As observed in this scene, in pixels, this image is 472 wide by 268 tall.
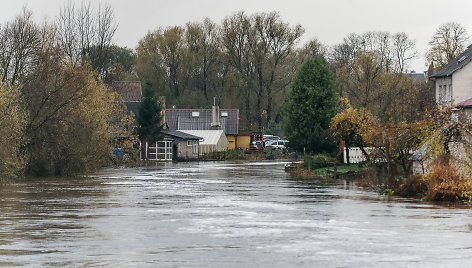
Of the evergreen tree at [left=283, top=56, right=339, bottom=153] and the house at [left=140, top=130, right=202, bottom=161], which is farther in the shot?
the house at [left=140, top=130, right=202, bottom=161]

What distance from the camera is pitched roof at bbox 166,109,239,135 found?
114 meters

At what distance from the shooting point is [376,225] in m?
24.6

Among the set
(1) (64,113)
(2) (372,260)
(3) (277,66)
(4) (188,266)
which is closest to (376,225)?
(2) (372,260)

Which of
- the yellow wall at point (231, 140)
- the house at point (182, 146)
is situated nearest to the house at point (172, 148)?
the house at point (182, 146)

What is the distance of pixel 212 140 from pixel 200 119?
29.0 feet

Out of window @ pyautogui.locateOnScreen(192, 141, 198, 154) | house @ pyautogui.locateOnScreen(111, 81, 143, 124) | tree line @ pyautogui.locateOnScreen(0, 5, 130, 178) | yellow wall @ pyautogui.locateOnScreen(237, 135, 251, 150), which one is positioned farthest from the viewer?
yellow wall @ pyautogui.locateOnScreen(237, 135, 251, 150)

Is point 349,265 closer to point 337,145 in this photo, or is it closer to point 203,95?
point 337,145

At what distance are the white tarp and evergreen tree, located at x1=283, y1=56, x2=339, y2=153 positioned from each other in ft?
103

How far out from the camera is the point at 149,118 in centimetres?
8669

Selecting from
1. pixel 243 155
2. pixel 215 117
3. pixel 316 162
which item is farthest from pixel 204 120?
pixel 316 162

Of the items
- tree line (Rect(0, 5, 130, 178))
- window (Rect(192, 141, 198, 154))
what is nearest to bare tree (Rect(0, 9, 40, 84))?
tree line (Rect(0, 5, 130, 178))

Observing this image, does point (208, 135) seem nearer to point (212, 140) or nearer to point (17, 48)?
point (212, 140)

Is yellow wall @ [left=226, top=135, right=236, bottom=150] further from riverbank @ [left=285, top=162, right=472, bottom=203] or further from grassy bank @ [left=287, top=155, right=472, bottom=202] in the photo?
grassy bank @ [left=287, top=155, right=472, bottom=202]

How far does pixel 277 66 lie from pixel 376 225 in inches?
3253
